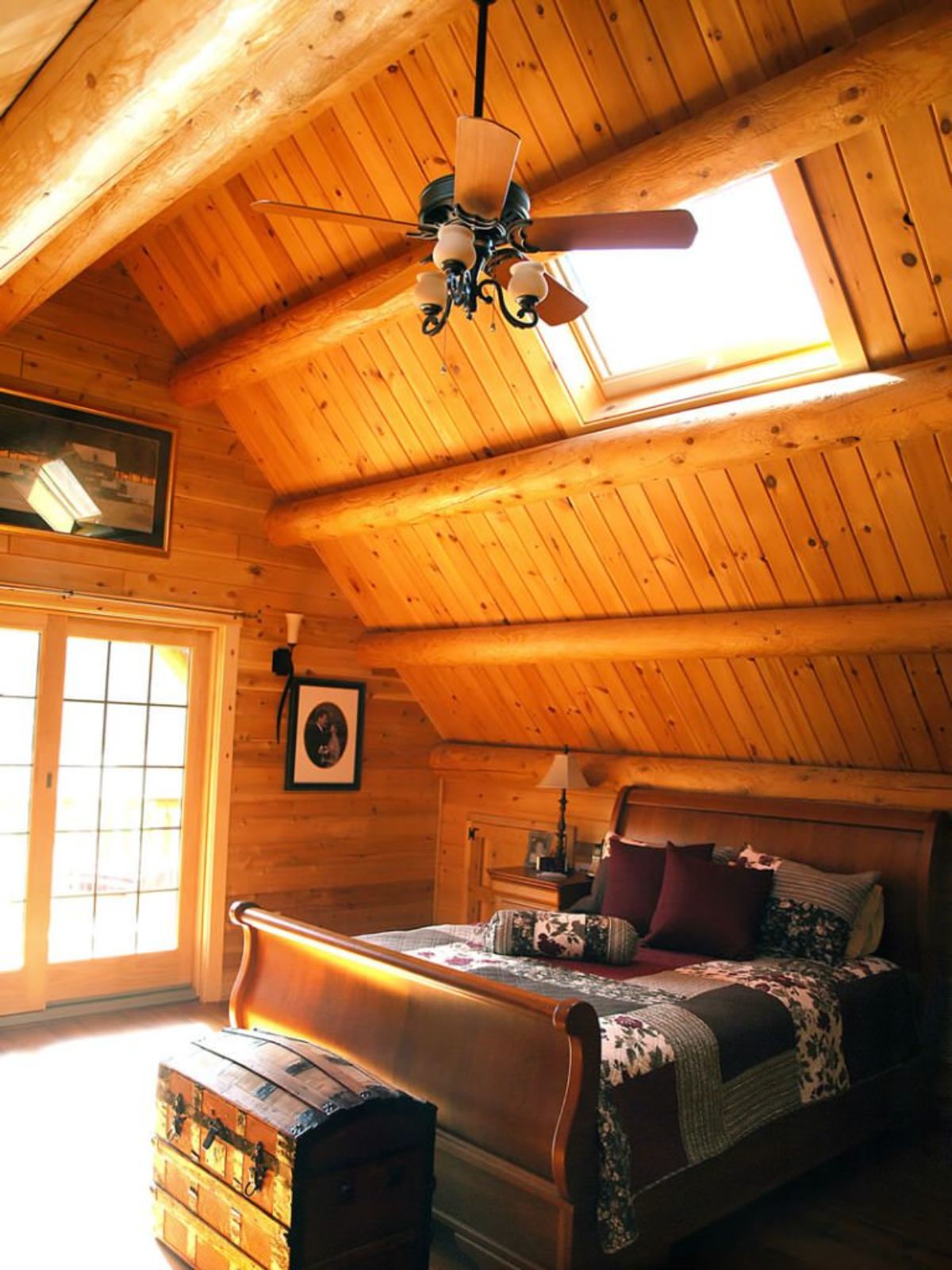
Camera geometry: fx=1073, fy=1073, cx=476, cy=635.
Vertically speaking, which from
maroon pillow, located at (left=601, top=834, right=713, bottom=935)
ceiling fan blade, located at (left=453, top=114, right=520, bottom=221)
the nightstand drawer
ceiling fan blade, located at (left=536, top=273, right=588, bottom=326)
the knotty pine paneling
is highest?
the knotty pine paneling

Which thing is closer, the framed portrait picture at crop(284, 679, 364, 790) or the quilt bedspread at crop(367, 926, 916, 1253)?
the quilt bedspread at crop(367, 926, 916, 1253)

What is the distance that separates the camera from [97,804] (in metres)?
5.35

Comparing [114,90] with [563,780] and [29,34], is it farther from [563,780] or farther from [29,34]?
[563,780]

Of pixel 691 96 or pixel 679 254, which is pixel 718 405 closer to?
pixel 679 254

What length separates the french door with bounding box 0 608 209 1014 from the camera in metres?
5.09

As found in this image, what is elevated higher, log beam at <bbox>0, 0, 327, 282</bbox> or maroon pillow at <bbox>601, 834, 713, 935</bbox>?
log beam at <bbox>0, 0, 327, 282</bbox>

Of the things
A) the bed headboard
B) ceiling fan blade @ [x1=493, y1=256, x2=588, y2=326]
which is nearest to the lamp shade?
the bed headboard

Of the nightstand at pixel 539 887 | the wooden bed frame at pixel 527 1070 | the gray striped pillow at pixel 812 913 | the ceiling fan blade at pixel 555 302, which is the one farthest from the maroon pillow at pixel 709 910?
the ceiling fan blade at pixel 555 302

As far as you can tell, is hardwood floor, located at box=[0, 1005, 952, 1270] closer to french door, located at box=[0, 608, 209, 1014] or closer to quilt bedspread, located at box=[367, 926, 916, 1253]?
quilt bedspread, located at box=[367, 926, 916, 1253]

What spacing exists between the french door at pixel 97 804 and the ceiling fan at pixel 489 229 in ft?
10.7

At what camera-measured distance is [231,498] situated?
19.1ft

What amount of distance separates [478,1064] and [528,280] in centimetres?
211

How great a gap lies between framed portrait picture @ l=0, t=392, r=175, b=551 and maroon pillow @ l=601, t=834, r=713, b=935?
2804 mm

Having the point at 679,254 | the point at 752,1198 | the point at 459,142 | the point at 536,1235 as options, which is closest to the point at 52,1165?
the point at 536,1235
